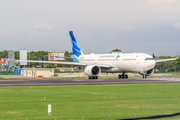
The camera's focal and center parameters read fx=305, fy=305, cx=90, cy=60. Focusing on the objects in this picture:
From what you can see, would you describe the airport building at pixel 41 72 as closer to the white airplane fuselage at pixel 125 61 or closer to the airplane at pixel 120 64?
the airplane at pixel 120 64

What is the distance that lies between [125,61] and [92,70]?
7.11m

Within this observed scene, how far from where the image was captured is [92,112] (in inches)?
747

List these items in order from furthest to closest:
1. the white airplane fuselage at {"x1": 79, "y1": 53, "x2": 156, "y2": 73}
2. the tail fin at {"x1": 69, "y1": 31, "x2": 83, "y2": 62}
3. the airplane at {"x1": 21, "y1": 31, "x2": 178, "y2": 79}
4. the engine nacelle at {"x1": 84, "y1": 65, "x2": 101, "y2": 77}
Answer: the tail fin at {"x1": 69, "y1": 31, "x2": 83, "y2": 62} < the engine nacelle at {"x1": 84, "y1": 65, "x2": 101, "y2": 77} < the airplane at {"x1": 21, "y1": 31, "x2": 178, "y2": 79} < the white airplane fuselage at {"x1": 79, "y1": 53, "x2": 156, "y2": 73}

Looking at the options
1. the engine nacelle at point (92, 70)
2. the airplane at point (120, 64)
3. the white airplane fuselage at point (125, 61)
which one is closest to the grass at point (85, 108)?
the white airplane fuselage at point (125, 61)

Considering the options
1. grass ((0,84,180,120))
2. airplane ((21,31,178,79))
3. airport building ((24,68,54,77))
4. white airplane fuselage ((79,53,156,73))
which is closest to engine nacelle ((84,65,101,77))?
airplane ((21,31,178,79))

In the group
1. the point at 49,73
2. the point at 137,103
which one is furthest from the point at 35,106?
the point at 49,73

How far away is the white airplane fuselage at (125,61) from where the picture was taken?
60719mm

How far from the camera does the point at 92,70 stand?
63.8 metres

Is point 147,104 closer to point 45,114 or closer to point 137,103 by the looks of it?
point 137,103

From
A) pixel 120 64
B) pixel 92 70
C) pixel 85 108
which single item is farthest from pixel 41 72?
pixel 85 108

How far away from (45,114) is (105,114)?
3.59m

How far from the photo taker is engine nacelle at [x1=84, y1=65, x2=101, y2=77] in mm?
62331

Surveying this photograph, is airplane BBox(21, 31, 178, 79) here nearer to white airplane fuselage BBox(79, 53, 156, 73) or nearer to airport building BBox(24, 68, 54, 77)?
white airplane fuselage BBox(79, 53, 156, 73)

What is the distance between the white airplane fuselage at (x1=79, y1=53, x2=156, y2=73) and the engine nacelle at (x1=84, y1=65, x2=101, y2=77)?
272cm
